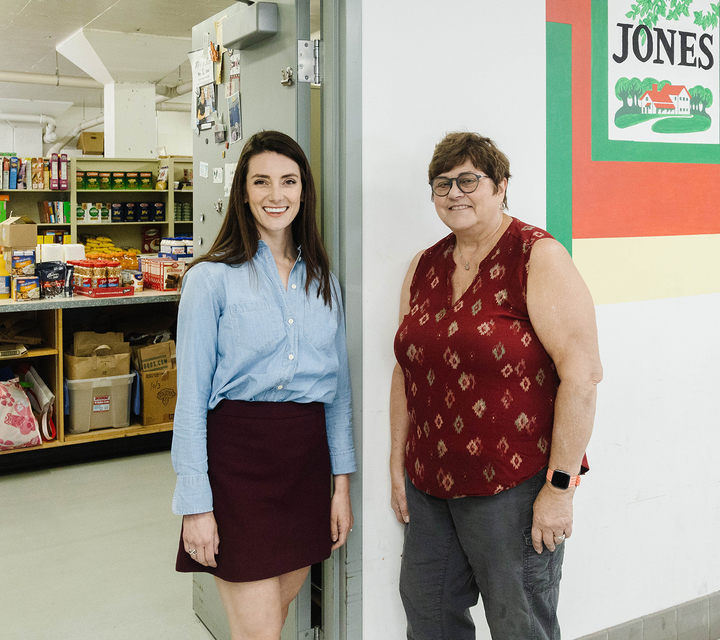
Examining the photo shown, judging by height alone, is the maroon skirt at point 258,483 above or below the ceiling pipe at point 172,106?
below

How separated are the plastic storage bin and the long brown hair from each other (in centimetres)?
313

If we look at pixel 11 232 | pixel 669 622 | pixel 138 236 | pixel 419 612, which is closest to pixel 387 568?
pixel 419 612

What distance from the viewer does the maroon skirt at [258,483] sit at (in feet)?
5.33

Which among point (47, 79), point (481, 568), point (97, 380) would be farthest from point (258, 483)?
point (47, 79)

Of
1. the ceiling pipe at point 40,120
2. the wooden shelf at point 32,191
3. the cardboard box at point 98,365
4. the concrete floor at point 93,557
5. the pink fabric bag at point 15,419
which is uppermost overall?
the ceiling pipe at point 40,120

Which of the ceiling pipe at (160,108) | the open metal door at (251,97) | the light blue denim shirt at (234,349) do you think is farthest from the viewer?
the ceiling pipe at (160,108)

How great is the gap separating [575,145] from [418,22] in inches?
26.3

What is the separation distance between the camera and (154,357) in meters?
4.74

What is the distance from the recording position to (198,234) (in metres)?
2.64

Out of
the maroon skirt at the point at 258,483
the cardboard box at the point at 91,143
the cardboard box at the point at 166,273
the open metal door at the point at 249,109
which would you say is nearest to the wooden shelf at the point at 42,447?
the cardboard box at the point at 166,273

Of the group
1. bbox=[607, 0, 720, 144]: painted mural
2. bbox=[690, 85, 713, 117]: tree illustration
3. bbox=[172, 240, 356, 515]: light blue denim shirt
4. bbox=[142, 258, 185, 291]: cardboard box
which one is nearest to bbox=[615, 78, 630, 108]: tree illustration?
bbox=[607, 0, 720, 144]: painted mural

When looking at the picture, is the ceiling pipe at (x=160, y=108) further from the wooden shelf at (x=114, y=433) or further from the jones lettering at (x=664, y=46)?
the jones lettering at (x=664, y=46)

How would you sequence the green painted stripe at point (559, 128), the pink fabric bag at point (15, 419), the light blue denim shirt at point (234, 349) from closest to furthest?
the light blue denim shirt at point (234, 349), the green painted stripe at point (559, 128), the pink fabric bag at point (15, 419)

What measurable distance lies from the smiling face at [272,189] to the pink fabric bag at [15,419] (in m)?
3.10
